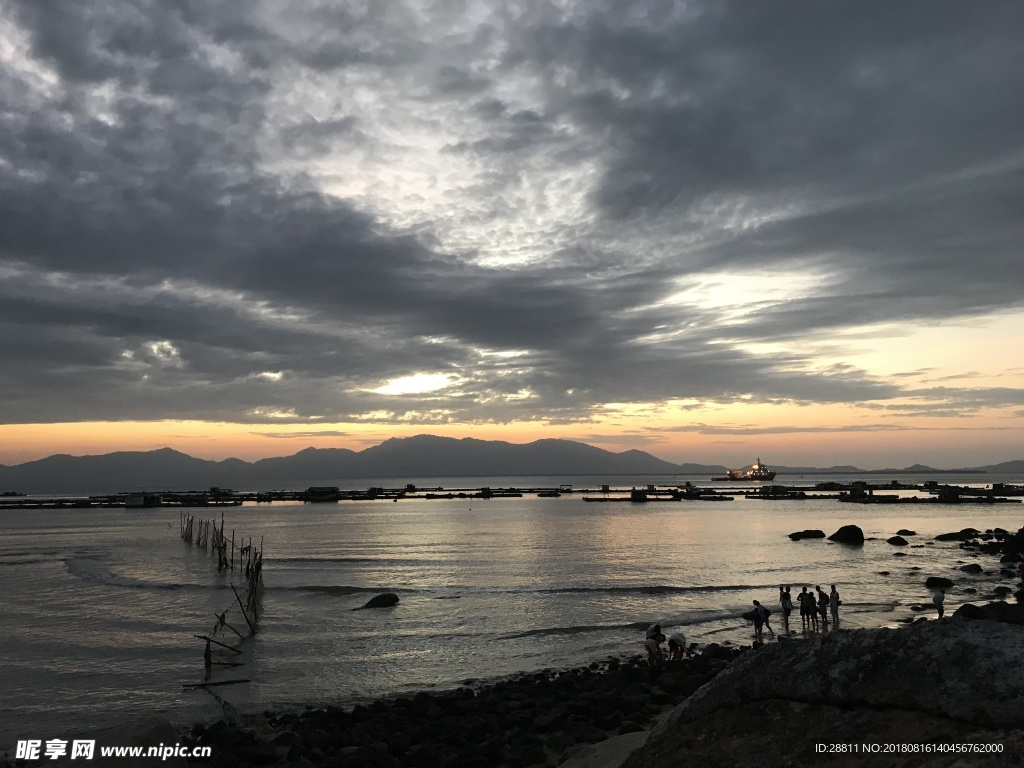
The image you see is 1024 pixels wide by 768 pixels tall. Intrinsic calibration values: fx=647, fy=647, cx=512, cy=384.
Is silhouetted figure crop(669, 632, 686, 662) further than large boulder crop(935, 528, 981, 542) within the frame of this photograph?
No

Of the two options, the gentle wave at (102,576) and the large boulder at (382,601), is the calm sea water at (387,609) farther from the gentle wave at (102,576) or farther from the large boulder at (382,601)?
the large boulder at (382,601)

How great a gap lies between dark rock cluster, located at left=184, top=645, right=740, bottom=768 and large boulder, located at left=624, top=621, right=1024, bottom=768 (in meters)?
7.66

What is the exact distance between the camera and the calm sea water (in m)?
19.9

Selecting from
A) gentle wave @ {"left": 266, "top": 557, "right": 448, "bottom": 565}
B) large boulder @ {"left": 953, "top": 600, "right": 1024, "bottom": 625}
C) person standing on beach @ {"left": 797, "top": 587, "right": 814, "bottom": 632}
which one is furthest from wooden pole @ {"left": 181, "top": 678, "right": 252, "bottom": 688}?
gentle wave @ {"left": 266, "top": 557, "right": 448, "bottom": 565}

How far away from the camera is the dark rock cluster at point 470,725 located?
508 inches

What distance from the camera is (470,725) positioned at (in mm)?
14695

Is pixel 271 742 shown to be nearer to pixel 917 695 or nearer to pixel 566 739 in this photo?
pixel 566 739

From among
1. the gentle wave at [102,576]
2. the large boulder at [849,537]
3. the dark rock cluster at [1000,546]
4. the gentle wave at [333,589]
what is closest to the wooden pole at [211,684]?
the gentle wave at [333,589]

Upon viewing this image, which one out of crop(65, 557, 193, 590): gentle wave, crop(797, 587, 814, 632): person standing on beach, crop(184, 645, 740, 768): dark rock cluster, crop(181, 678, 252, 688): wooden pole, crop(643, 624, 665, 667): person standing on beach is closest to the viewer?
crop(184, 645, 740, 768): dark rock cluster

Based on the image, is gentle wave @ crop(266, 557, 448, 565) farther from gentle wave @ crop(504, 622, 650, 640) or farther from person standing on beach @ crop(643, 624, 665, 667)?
person standing on beach @ crop(643, 624, 665, 667)

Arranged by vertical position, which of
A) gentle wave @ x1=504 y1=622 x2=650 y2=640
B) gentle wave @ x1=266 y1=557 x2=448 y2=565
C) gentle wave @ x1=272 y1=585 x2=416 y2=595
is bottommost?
gentle wave @ x1=266 y1=557 x2=448 y2=565

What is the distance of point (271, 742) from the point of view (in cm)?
1425

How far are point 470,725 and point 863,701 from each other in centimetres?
1145

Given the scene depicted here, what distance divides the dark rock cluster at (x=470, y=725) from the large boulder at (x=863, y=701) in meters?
7.66
